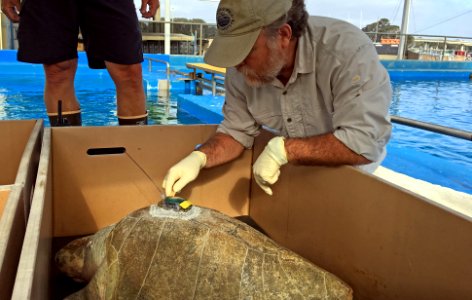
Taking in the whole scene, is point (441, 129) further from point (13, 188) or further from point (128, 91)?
point (13, 188)

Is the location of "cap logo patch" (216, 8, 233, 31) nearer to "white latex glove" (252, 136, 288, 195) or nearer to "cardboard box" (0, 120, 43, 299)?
"white latex glove" (252, 136, 288, 195)

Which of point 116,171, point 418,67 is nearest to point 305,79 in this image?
point 116,171

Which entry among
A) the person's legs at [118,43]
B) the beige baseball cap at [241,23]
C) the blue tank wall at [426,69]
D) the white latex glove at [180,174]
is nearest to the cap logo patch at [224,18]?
the beige baseball cap at [241,23]

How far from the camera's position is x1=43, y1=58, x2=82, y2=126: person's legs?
1.79m

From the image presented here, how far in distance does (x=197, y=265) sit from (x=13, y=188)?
1.51ft

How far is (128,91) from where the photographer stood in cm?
186

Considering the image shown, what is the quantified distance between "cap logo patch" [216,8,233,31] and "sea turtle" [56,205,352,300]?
531 millimetres

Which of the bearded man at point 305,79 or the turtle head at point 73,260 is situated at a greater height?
the bearded man at point 305,79

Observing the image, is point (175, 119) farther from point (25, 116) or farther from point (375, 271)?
point (375, 271)

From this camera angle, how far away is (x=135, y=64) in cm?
183

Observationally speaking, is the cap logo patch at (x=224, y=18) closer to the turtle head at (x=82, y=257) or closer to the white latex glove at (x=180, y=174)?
the white latex glove at (x=180, y=174)

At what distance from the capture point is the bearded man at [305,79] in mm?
1175

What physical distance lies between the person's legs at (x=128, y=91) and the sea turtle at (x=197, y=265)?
82cm

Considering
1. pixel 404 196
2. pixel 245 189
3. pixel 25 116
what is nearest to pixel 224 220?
pixel 404 196
